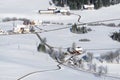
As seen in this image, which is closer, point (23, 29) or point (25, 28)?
point (23, 29)

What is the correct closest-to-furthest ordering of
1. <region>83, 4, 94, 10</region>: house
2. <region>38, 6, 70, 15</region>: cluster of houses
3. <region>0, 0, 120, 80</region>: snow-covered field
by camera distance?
<region>0, 0, 120, 80</region>: snow-covered field → <region>38, 6, 70, 15</region>: cluster of houses → <region>83, 4, 94, 10</region>: house

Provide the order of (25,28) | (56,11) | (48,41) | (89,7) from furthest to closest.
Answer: (89,7), (56,11), (25,28), (48,41)

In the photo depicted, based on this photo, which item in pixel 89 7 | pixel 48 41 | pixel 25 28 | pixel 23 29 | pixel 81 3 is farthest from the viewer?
pixel 81 3

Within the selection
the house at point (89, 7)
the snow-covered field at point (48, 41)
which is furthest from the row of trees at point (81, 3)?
the snow-covered field at point (48, 41)

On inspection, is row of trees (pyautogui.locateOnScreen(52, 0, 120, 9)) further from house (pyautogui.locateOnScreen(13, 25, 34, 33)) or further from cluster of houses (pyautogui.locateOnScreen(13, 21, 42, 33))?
house (pyautogui.locateOnScreen(13, 25, 34, 33))

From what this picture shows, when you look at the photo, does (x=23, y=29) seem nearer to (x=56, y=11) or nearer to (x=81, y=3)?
(x=56, y=11)

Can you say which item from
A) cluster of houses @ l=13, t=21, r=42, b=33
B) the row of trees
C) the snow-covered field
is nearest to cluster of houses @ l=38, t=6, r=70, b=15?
the snow-covered field

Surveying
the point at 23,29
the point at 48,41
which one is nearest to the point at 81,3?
the point at 23,29

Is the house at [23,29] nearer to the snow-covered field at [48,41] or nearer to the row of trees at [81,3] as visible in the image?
the snow-covered field at [48,41]
